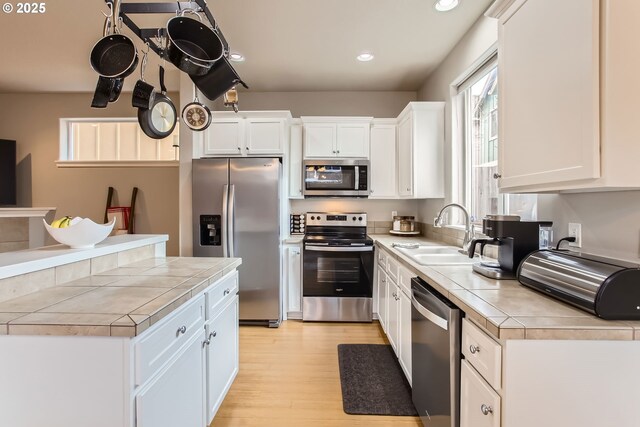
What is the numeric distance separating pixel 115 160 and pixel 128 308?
390cm

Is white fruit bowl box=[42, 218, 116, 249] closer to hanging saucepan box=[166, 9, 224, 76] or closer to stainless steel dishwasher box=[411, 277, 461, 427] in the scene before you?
hanging saucepan box=[166, 9, 224, 76]

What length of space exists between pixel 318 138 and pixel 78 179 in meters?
3.33

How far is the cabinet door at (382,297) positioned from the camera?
2920mm

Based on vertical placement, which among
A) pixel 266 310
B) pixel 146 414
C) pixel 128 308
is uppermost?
pixel 128 308

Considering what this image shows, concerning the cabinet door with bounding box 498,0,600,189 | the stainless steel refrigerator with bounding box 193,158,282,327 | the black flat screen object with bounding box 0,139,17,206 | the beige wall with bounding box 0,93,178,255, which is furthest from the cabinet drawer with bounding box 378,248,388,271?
the black flat screen object with bounding box 0,139,17,206

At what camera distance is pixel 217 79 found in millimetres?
1604

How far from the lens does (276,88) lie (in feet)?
13.0

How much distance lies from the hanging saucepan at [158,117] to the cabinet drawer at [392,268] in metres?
1.82

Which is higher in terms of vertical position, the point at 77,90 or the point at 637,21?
the point at 77,90

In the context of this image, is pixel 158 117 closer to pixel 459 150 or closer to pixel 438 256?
pixel 438 256

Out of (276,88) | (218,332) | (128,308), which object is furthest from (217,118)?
(128,308)

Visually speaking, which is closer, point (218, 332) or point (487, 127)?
point (218, 332)

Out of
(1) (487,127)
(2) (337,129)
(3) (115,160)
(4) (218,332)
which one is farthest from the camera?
(3) (115,160)

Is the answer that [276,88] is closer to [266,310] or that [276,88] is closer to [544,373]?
[266,310]
